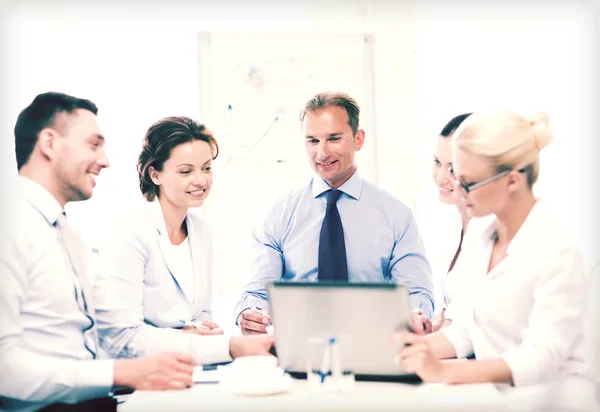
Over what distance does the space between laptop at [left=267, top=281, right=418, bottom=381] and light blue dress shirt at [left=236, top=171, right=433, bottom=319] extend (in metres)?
1.01

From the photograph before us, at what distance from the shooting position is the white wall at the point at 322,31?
134 inches

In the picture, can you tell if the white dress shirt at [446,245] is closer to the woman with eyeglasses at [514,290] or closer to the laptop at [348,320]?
the woman with eyeglasses at [514,290]

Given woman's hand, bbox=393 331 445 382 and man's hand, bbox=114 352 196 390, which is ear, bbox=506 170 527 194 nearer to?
woman's hand, bbox=393 331 445 382

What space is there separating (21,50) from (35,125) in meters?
1.56

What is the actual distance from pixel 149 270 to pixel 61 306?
18.7 inches

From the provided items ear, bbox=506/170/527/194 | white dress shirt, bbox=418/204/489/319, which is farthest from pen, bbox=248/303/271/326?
ear, bbox=506/170/527/194

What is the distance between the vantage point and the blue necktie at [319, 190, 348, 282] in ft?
8.77

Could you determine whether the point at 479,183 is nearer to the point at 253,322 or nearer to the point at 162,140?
the point at 253,322

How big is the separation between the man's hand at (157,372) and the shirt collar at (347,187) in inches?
47.8

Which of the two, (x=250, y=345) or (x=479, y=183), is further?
(x=250, y=345)

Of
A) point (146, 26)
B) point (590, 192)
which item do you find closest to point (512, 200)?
point (590, 192)

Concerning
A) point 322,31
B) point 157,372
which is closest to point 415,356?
point 157,372

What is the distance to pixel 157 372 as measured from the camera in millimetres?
1694

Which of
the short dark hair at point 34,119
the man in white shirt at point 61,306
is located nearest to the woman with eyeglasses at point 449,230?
the man in white shirt at point 61,306
